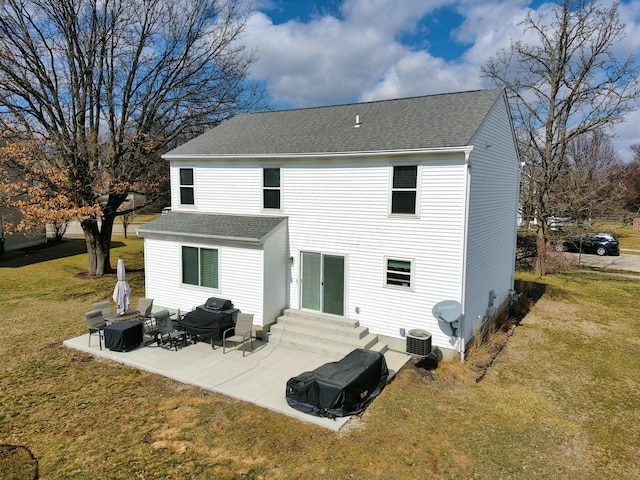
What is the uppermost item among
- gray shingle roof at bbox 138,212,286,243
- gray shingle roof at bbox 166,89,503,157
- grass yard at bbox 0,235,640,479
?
gray shingle roof at bbox 166,89,503,157

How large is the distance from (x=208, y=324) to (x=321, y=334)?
3401 mm

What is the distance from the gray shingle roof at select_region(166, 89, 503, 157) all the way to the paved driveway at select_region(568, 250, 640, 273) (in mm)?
20724

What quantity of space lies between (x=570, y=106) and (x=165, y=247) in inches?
965

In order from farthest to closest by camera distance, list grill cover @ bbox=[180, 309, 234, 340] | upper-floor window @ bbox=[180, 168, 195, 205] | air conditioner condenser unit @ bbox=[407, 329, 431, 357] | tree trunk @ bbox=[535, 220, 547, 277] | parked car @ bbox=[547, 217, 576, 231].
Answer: parked car @ bbox=[547, 217, 576, 231], tree trunk @ bbox=[535, 220, 547, 277], upper-floor window @ bbox=[180, 168, 195, 205], grill cover @ bbox=[180, 309, 234, 340], air conditioner condenser unit @ bbox=[407, 329, 431, 357]

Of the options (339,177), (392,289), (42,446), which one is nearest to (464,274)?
(392,289)

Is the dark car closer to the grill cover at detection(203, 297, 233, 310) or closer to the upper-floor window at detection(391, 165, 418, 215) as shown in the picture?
the upper-floor window at detection(391, 165, 418, 215)

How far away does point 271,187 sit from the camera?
1360 cm

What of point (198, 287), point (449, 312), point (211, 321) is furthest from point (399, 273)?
point (198, 287)

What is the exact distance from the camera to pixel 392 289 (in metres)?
11.6

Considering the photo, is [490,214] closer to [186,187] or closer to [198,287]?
[198,287]

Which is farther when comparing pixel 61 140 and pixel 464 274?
pixel 61 140

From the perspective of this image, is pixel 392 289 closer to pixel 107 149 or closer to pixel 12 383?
pixel 12 383

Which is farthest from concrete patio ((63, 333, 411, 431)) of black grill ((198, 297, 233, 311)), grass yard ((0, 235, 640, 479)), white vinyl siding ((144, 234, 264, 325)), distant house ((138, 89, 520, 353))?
white vinyl siding ((144, 234, 264, 325))

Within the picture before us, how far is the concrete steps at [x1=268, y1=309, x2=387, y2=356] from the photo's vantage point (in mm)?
11297
